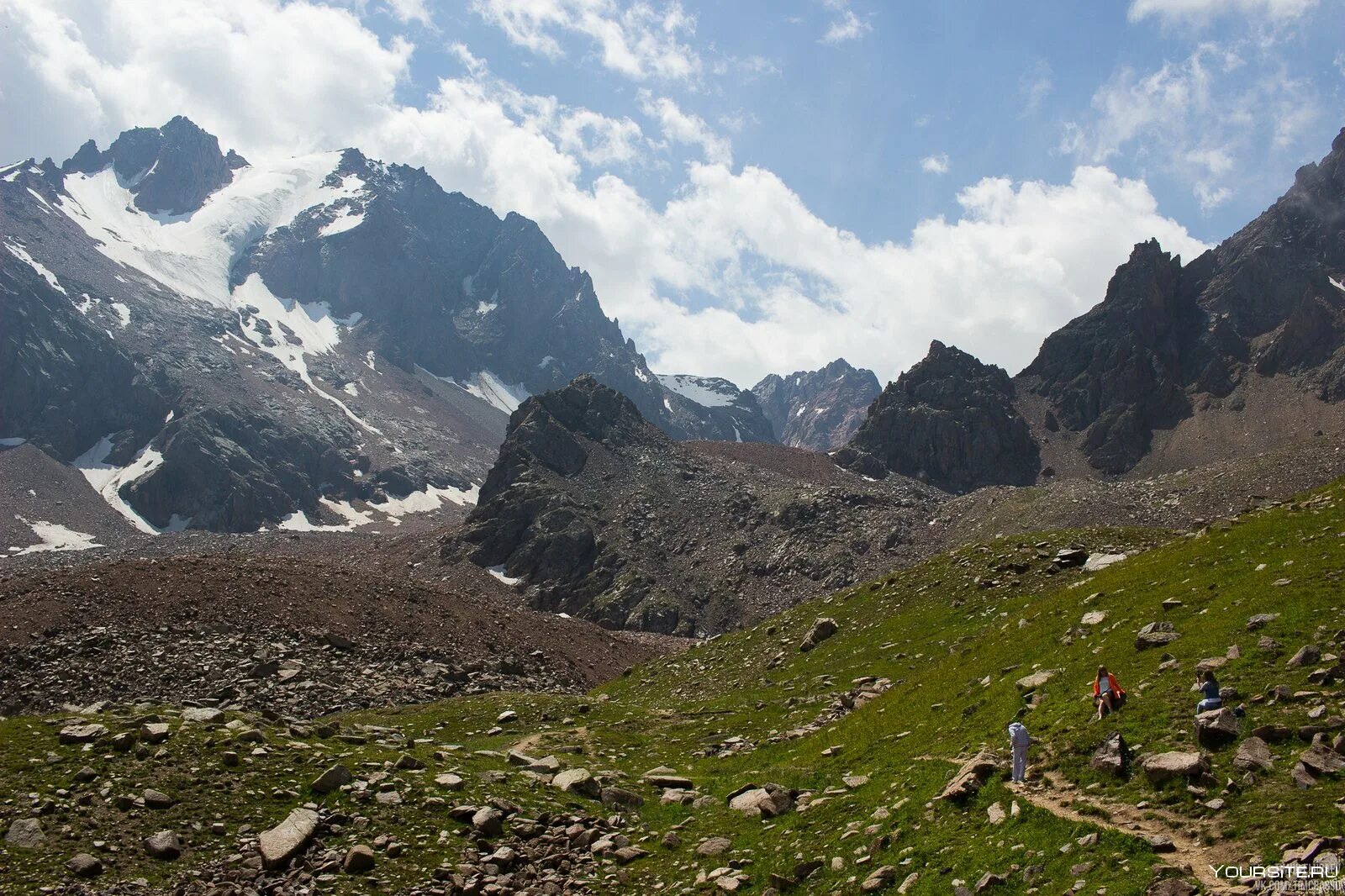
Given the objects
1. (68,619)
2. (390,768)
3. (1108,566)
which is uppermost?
(1108,566)

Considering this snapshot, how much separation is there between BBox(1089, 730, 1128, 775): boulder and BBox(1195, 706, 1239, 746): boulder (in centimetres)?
143

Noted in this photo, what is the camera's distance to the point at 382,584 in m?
80.2

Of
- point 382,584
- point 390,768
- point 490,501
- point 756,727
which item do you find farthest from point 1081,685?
point 490,501

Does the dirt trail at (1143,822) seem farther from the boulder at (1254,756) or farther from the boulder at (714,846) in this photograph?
the boulder at (714,846)

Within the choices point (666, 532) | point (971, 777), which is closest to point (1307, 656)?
point (971, 777)

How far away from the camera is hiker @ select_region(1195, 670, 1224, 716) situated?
1905 centimetres

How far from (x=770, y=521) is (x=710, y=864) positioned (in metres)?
141

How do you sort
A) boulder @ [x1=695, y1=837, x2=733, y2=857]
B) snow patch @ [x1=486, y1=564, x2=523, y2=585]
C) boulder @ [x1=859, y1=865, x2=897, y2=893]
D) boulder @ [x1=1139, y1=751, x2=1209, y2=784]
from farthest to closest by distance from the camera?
snow patch @ [x1=486, y1=564, x2=523, y2=585]
boulder @ [x1=695, y1=837, x2=733, y2=857]
boulder @ [x1=859, y1=865, x2=897, y2=893]
boulder @ [x1=1139, y1=751, x2=1209, y2=784]

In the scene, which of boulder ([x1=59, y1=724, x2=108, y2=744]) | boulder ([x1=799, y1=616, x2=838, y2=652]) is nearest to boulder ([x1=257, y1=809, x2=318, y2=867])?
boulder ([x1=59, y1=724, x2=108, y2=744])

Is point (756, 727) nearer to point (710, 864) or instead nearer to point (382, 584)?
point (710, 864)

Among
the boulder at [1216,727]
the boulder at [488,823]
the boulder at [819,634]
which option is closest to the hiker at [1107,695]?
the boulder at [1216,727]

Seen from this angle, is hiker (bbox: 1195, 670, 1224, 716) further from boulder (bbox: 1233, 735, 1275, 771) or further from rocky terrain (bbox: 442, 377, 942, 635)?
rocky terrain (bbox: 442, 377, 942, 635)

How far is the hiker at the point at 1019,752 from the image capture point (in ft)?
65.0

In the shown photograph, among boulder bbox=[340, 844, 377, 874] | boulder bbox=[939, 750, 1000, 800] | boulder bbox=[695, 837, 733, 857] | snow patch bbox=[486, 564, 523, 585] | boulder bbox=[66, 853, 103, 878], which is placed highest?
boulder bbox=[939, 750, 1000, 800]
